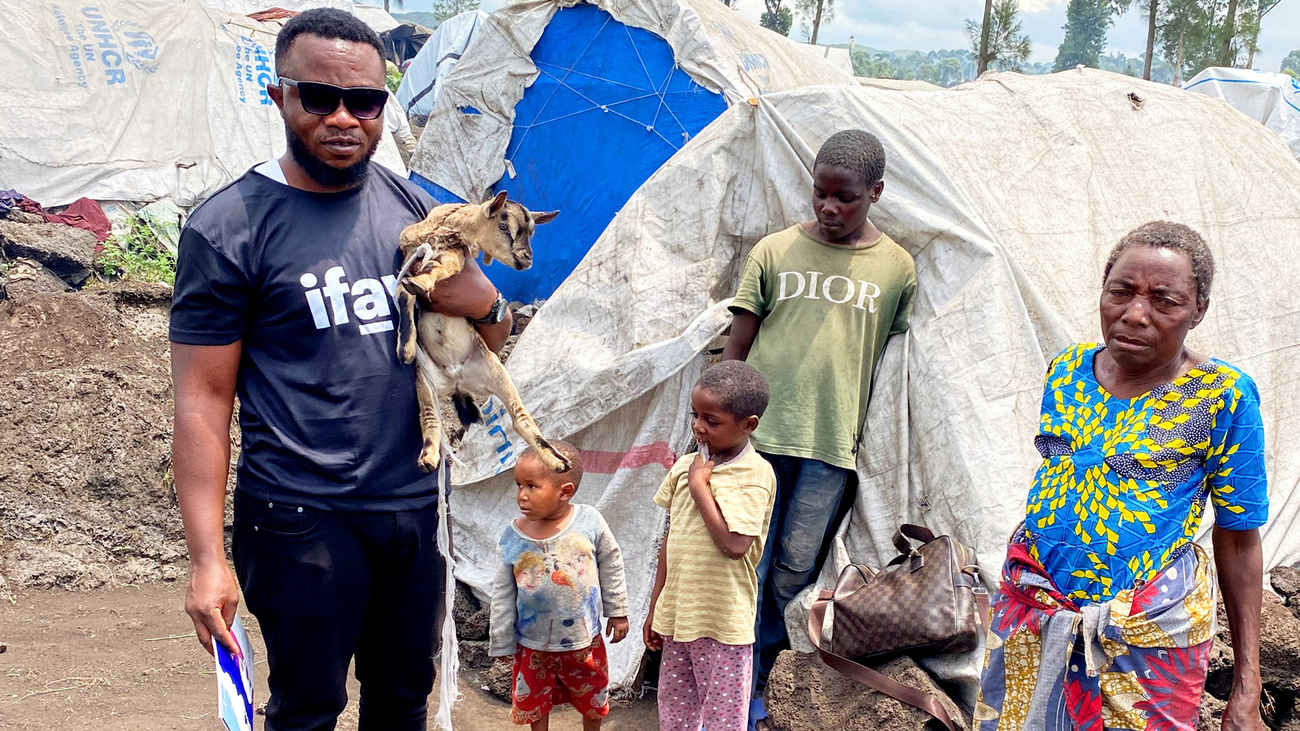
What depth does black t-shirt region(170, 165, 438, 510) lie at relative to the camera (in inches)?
79.7

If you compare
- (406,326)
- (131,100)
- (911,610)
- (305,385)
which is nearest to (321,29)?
(406,326)

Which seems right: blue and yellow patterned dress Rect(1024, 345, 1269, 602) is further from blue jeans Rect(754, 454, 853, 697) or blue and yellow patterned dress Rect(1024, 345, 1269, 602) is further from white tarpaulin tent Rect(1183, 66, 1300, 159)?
white tarpaulin tent Rect(1183, 66, 1300, 159)

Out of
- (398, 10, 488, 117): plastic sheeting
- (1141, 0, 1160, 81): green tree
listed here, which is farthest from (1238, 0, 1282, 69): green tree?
(398, 10, 488, 117): plastic sheeting

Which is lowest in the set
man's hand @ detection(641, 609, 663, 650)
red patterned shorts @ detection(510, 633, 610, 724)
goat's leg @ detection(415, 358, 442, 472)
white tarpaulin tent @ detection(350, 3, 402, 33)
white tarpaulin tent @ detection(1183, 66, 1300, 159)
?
red patterned shorts @ detection(510, 633, 610, 724)

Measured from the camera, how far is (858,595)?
3328mm

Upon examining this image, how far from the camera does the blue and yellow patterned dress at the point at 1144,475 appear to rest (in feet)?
6.89

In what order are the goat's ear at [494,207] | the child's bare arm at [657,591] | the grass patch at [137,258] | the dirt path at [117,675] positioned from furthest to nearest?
the grass patch at [137,258]
the dirt path at [117,675]
the child's bare arm at [657,591]
the goat's ear at [494,207]

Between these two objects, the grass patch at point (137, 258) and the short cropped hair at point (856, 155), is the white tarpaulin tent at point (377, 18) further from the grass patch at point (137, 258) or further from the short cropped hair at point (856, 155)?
the short cropped hair at point (856, 155)

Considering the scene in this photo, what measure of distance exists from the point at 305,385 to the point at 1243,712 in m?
2.11

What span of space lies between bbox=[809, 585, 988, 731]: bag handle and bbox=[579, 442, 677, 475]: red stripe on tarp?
0.89m

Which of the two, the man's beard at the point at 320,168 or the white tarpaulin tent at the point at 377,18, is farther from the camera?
the white tarpaulin tent at the point at 377,18

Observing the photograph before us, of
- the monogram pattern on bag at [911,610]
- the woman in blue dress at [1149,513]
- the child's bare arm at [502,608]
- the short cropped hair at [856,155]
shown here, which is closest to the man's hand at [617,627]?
the child's bare arm at [502,608]

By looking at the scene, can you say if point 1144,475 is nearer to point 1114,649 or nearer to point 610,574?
point 1114,649

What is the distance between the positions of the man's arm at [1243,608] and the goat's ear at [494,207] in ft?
5.83
